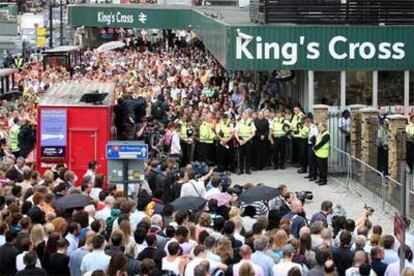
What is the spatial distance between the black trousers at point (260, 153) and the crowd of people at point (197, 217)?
0.09ft

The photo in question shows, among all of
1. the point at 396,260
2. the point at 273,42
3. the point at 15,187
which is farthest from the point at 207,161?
the point at 396,260

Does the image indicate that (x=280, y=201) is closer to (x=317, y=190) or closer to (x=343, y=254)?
(x=343, y=254)

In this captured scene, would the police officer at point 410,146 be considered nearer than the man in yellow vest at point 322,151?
Yes

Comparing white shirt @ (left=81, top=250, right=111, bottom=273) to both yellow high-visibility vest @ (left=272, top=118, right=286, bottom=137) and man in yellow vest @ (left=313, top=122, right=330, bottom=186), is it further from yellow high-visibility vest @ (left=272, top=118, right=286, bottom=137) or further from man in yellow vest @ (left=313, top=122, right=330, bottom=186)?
yellow high-visibility vest @ (left=272, top=118, right=286, bottom=137)

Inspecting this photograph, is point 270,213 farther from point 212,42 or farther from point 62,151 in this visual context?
point 212,42

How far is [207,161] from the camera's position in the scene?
1008 inches

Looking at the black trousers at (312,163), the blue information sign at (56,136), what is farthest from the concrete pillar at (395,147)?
the blue information sign at (56,136)

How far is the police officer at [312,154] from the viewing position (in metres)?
24.0

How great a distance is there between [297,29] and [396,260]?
13370 mm

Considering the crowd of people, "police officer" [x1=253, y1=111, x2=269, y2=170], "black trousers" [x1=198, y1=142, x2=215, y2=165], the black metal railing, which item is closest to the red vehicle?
the crowd of people

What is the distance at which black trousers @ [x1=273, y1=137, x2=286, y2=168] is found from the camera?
1000 inches

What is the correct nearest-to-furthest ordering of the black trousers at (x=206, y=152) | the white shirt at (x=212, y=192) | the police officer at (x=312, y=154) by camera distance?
the white shirt at (x=212, y=192) → the police officer at (x=312, y=154) → the black trousers at (x=206, y=152)

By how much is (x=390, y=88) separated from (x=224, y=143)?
15.4 ft

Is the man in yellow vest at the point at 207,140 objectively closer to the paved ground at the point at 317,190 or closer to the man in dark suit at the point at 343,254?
the paved ground at the point at 317,190
